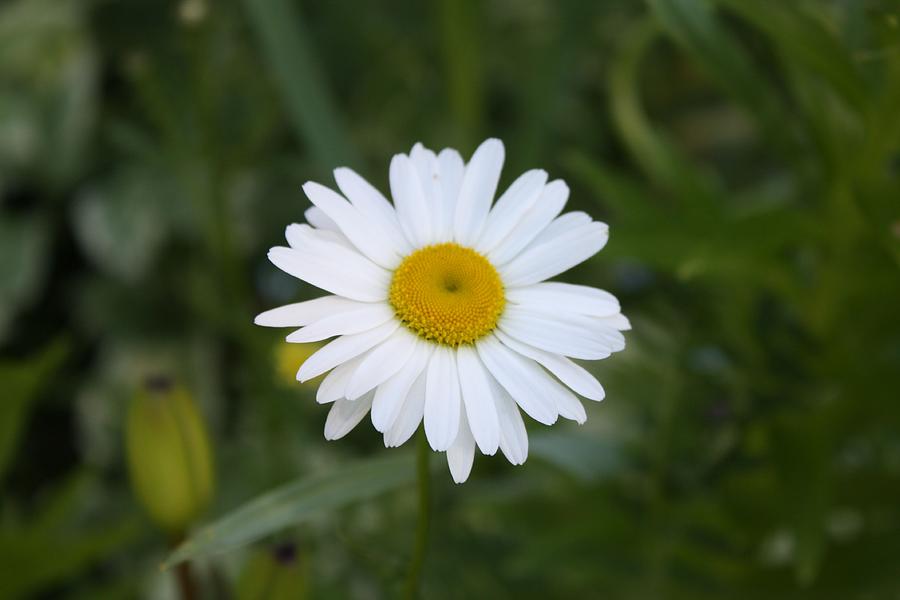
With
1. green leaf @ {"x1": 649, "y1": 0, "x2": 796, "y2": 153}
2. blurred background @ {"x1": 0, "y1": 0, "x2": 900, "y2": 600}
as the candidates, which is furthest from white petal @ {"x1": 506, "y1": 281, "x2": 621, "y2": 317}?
green leaf @ {"x1": 649, "y1": 0, "x2": 796, "y2": 153}

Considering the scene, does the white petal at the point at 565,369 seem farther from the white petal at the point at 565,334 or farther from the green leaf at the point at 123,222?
the green leaf at the point at 123,222

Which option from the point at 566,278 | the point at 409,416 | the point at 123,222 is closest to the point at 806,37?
the point at 409,416

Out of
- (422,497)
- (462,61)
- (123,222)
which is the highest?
(462,61)

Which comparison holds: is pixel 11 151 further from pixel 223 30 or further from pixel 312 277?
pixel 312 277

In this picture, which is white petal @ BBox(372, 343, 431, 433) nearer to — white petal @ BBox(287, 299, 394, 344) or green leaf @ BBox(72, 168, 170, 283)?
white petal @ BBox(287, 299, 394, 344)

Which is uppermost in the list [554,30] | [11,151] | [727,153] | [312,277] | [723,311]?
[727,153]

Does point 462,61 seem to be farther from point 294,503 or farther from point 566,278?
point 294,503

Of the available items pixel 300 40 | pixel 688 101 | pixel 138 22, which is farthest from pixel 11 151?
pixel 688 101
